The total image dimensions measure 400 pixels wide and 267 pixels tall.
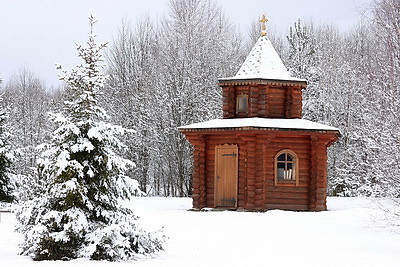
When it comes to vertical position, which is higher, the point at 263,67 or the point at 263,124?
the point at 263,67

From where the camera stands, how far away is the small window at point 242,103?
24328 millimetres

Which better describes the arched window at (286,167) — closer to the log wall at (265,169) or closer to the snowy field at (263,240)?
the log wall at (265,169)

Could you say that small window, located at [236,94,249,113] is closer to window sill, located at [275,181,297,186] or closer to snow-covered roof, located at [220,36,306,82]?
snow-covered roof, located at [220,36,306,82]

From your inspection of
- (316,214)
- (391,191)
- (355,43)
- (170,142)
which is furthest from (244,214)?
(355,43)

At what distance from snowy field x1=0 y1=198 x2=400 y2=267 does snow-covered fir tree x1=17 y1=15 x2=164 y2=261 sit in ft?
1.39

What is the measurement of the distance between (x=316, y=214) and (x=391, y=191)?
24.0ft

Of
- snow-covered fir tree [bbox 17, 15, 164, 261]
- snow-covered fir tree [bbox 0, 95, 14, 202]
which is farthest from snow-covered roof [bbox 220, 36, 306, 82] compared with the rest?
snow-covered fir tree [bbox 17, 15, 164, 261]

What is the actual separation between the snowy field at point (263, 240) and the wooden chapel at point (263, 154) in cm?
159

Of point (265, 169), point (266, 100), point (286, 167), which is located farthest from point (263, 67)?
point (265, 169)

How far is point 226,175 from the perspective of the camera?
23188 millimetres

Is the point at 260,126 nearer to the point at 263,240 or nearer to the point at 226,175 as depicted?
the point at 226,175

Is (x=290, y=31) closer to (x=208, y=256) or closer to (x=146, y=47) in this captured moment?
(x=146, y=47)

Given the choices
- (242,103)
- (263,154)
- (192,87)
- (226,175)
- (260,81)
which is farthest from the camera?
(192,87)

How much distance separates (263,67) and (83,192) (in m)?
14.9
